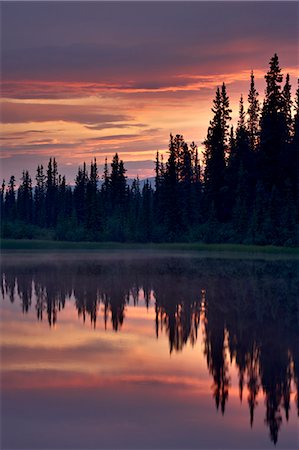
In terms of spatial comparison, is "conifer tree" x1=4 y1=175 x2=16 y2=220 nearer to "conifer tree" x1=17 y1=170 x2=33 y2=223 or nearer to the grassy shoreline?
"conifer tree" x1=17 y1=170 x2=33 y2=223

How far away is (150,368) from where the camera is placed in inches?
637

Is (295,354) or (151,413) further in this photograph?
(295,354)

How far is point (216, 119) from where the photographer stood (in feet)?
317

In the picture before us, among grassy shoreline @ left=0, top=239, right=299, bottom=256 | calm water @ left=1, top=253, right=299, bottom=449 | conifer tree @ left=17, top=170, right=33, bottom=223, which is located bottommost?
calm water @ left=1, top=253, right=299, bottom=449

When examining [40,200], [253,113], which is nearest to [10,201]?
[40,200]

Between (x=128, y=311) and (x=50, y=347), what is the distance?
7222 millimetres

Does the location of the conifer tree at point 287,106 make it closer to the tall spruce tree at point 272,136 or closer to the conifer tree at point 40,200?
the tall spruce tree at point 272,136

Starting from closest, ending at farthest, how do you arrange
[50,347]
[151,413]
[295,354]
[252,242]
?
[151,413] < [295,354] < [50,347] < [252,242]

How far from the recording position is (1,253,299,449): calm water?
11.8 meters

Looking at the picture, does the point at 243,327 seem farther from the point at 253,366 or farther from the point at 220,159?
the point at 220,159

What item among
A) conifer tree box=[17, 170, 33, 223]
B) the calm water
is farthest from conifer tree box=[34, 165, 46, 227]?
the calm water

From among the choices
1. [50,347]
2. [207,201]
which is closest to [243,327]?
[50,347]

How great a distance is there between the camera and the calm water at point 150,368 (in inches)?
464

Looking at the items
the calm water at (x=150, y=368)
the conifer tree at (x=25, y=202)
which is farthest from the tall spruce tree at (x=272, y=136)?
the conifer tree at (x=25, y=202)
